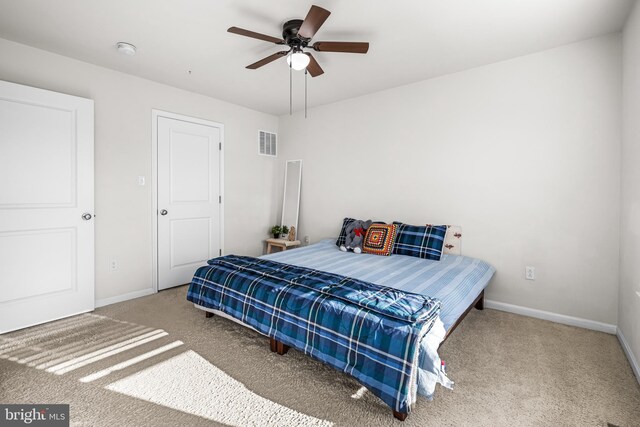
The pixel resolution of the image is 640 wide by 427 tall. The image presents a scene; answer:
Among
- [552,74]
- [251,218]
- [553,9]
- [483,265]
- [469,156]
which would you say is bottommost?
[483,265]

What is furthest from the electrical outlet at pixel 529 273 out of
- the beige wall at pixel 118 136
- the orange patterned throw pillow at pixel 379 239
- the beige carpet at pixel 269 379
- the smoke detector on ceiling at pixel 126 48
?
the smoke detector on ceiling at pixel 126 48

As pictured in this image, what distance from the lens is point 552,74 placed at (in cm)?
279

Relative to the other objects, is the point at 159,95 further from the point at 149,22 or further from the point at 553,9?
the point at 553,9

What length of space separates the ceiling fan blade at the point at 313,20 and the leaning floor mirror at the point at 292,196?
273cm

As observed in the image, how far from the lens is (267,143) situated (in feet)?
16.2

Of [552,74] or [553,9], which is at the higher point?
[553,9]

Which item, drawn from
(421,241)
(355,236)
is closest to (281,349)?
(355,236)

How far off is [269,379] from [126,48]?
9.90ft

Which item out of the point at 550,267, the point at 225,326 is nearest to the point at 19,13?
the point at 225,326

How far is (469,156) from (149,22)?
3226 millimetres

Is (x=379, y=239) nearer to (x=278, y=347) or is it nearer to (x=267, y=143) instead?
(x=278, y=347)

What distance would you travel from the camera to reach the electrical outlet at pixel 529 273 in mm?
2926

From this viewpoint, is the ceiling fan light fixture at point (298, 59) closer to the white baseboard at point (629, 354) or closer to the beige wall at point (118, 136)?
the beige wall at point (118, 136)

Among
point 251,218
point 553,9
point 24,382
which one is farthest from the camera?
point 251,218
